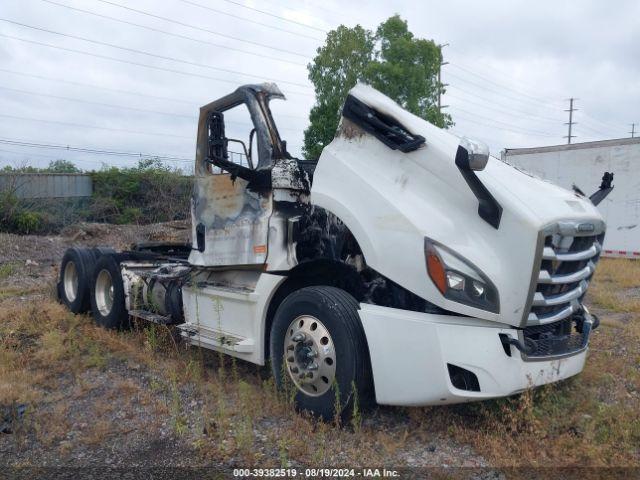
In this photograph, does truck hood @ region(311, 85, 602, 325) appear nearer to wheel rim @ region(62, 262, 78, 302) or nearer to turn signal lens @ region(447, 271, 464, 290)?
Result: turn signal lens @ region(447, 271, 464, 290)

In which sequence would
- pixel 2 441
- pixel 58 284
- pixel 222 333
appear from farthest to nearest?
pixel 58 284 < pixel 222 333 < pixel 2 441

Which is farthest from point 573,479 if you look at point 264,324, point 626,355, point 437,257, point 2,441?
Result: point 2,441

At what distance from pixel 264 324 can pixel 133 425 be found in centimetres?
121

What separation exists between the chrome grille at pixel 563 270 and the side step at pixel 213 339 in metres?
2.24

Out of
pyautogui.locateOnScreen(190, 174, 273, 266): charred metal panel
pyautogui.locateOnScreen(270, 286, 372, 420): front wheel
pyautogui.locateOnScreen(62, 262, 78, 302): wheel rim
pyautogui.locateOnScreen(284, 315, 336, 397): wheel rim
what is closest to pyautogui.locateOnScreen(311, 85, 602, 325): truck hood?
pyautogui.locateOnScreen(270, 286, 372, 420): front wheel

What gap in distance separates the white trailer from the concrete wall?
56.6 feet

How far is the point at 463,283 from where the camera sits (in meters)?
3.61

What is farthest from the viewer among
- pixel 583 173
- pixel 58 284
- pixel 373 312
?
pixel 583 173

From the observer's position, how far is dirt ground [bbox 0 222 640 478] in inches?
149

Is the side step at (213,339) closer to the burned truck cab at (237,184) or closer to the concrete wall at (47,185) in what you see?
the burned truck cab at (237,184)

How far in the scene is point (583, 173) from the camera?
14695 mm

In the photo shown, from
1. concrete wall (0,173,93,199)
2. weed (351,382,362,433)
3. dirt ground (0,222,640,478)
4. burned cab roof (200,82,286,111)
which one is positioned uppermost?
burned cab roof (200,82,286,111)

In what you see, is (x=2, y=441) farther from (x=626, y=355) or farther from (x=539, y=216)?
(x=626, y=355)

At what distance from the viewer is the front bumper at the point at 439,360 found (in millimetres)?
3615
